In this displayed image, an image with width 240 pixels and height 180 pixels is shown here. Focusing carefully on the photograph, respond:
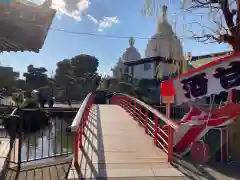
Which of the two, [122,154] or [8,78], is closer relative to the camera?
[122,154]

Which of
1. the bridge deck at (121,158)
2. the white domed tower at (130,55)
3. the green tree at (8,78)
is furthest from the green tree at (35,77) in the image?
the bridge deck at (121,158)

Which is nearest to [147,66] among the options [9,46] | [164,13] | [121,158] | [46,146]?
[46,146]

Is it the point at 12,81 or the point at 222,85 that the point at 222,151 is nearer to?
the point at 222,85

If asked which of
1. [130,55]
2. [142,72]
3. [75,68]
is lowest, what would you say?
[142,72]

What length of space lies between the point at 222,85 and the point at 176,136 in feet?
6.97

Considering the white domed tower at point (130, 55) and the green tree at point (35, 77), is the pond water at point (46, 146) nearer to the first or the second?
the green tree at point (35, 77)

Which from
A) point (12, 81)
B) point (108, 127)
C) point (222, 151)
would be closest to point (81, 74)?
point (12, 81)

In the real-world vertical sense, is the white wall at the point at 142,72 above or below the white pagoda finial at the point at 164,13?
above

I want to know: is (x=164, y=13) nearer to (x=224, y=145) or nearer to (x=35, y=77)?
(x=224, y=145)

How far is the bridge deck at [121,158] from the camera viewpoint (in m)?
4.47

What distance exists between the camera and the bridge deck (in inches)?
176

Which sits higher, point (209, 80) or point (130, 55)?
point (130, 55)

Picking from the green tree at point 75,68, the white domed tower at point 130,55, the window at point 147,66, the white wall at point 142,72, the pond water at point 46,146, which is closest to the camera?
the pond water at point 46,146

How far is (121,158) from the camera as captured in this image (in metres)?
5.53
